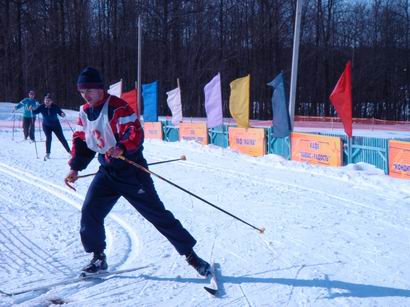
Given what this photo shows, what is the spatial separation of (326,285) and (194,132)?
43.2 feet

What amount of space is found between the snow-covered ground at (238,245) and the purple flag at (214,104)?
535 cm

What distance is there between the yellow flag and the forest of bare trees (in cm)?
2856

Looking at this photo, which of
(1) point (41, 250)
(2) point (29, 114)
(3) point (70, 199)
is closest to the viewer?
(1) point (41, 250)

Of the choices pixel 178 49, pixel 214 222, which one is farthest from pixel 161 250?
pixel 178 49

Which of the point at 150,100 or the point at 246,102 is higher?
the point at 150,100

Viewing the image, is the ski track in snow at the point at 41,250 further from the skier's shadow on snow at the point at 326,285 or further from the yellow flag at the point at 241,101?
the yellow flag at the point at 241,101

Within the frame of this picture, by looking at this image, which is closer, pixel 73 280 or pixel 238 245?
pixel 73 280

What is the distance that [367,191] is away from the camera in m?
8.06

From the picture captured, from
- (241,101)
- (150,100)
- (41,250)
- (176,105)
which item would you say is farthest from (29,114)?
(41,250)

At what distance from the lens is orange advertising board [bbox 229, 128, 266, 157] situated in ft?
43.5

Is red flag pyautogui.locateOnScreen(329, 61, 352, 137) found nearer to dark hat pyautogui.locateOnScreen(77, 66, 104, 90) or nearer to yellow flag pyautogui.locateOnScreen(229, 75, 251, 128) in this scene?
yellow flag pyautogui.locateOnScreen(229, 75, 251, 128)

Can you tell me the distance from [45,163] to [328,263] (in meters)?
8.52

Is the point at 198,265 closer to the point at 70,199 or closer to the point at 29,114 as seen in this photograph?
the point at 70,199

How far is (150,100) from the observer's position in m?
18.0
